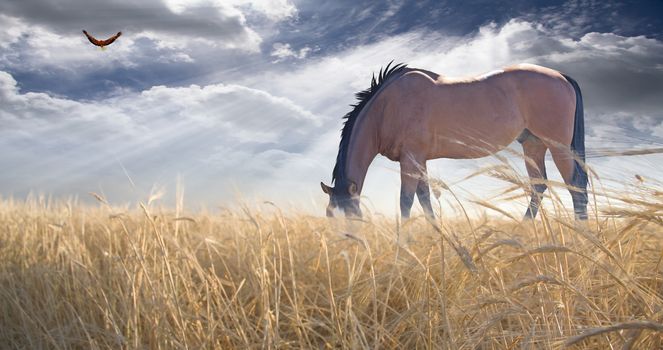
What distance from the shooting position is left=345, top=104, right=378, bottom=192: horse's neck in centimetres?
634

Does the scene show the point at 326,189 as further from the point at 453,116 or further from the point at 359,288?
the point at 359,288

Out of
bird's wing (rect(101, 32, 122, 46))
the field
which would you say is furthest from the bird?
the field

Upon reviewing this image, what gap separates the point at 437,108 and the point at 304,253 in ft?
14.6

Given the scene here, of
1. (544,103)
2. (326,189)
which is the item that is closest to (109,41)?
(326,189)

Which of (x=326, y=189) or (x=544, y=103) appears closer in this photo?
(x=326, y=189)

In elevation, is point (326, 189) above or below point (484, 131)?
below

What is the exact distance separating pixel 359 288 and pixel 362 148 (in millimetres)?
4593

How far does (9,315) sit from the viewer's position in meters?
2.48

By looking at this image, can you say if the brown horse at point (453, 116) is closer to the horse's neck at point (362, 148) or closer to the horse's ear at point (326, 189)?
the horse's neck at point (362, 148)

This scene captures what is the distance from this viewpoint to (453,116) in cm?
655

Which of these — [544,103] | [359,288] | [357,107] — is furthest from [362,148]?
[359,288]

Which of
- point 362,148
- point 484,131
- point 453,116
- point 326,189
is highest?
point 453,116

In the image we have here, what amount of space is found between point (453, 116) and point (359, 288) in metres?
4.93

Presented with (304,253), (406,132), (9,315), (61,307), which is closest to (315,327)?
(304,253)
